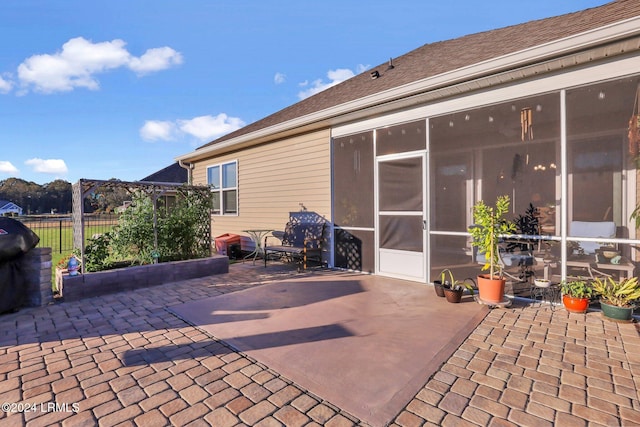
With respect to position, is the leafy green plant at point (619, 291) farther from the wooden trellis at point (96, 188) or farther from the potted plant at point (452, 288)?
the wooden trellis at point (96, 188)

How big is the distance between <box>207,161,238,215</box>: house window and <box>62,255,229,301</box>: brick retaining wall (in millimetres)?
2949

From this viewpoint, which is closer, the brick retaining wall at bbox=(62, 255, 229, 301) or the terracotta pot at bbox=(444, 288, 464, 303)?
the terracotta pot at bbox=(444, 288, 464, 303)

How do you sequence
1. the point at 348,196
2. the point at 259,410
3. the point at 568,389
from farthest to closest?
Answer: the point at 348,196 → the point at 568,389 → the point at 259,410

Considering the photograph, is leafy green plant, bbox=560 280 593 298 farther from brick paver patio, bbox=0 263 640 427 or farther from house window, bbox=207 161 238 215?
house window, bbox=207 161 238 215

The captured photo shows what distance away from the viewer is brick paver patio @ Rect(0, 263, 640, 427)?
5.63 ft

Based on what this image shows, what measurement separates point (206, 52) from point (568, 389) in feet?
32.6

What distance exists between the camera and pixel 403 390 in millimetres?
1969

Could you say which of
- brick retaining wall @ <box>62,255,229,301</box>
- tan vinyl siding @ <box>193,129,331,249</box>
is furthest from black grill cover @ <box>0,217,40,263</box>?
tan vinyl siding @ <box>193,129,331,249</box>

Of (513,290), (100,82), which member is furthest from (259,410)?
(100,82)

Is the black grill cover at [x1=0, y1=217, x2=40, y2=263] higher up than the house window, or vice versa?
the house window

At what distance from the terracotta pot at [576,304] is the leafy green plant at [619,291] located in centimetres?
17

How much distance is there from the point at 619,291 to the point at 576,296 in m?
0.35

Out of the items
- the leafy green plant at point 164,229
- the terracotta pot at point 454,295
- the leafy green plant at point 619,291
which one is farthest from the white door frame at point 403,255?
the leafy green plant at point 164,229

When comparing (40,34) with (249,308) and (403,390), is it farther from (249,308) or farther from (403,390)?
(403,390)
